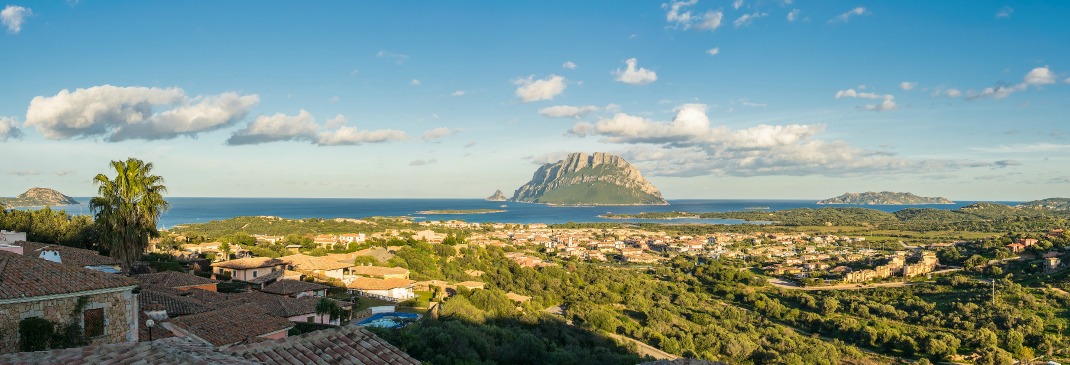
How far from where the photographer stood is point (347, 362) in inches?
222

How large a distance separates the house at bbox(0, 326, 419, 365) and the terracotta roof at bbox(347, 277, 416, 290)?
25.5 m

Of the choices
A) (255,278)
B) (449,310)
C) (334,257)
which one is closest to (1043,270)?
(449,310)

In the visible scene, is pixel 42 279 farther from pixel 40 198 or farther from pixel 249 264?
pixel 40 198

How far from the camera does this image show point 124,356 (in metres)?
4.19

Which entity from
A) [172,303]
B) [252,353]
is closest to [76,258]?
[172,303]

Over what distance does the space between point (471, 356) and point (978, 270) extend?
5510 cm

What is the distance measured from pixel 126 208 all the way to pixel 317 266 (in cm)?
1309

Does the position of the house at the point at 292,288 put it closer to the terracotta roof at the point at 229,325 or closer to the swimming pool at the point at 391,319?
the swimming pool at the point at 391,319

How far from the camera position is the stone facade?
8.83 metres

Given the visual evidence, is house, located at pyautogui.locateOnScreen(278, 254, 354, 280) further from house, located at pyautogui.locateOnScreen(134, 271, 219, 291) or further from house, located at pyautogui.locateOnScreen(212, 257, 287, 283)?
house, located at pyautogui.locateOnScreen(134, 271, 219, 291)

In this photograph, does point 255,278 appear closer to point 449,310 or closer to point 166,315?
point 449,310

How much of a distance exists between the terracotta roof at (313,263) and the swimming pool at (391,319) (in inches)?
437

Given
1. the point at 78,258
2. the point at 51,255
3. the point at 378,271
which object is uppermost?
the point at 51,255

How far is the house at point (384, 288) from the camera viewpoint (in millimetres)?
30703
